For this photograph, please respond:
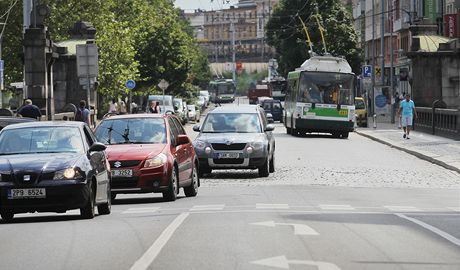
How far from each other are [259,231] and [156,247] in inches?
94.6

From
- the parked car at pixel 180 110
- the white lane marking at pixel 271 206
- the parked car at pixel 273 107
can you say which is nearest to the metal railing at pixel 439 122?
the parked car at pixel 180 110

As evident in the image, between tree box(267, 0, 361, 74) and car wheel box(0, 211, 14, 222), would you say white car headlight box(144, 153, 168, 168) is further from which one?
tree box(267, 0, 361, 74)

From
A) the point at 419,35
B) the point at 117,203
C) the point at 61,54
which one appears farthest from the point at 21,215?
the point at 419,35

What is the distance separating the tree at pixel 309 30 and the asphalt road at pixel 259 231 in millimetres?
84566

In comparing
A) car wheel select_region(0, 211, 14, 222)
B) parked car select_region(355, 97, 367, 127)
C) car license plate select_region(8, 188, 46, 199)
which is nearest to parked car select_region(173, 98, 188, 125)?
parked car select_region(355, 97, 367, 127)

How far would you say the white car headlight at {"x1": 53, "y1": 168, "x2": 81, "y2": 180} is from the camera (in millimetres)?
18625

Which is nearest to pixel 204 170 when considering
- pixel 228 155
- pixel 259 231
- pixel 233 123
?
pixel 228 155

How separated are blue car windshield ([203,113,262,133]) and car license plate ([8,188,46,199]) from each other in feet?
48.7

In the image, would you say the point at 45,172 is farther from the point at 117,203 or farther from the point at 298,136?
the point at 298,136

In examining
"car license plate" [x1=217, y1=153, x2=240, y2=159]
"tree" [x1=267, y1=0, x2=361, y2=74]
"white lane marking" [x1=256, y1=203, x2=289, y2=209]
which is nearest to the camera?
"white lane marking" [x1=256, y1=203, x2=289, y2=209]

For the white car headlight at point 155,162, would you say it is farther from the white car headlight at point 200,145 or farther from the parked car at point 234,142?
the white car headlight at point 200,145

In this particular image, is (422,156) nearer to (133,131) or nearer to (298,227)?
(133,131)

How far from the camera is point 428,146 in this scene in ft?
161

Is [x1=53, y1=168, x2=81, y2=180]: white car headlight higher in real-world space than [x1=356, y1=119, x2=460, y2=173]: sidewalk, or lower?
higher
